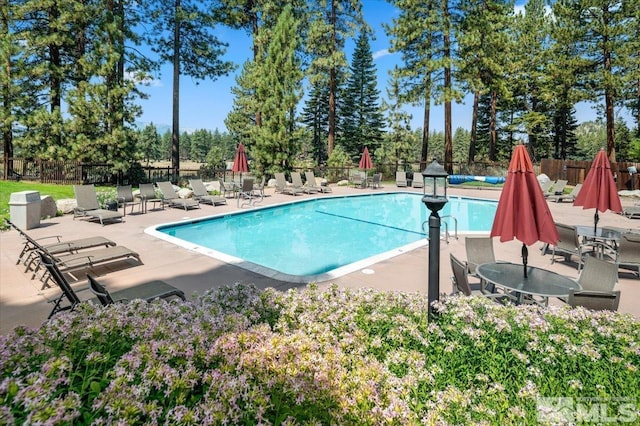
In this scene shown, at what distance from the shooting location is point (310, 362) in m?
2.30

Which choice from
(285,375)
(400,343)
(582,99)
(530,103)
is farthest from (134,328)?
(530,103)

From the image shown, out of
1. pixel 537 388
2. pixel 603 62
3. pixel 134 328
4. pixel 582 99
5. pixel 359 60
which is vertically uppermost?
pixel 359 60

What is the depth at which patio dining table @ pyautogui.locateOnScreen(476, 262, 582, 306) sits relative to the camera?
381 centimetres

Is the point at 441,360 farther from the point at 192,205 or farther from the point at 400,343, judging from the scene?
the point at 192,205

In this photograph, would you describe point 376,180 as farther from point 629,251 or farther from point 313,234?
point 629,251

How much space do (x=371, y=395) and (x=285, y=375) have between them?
21.2 inches

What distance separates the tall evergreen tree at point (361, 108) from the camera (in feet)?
135

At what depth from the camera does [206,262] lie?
6.41 metres

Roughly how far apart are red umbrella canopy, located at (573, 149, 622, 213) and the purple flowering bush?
3.84 meters

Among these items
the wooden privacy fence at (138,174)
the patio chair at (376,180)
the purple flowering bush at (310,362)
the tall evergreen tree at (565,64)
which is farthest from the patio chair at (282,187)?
the tall evergreen tree at (565,64)

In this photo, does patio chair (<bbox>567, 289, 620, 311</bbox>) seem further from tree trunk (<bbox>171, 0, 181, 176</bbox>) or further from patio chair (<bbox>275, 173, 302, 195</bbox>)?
tree trunk (<bbox>171, 0, 181, 176</bbox>)

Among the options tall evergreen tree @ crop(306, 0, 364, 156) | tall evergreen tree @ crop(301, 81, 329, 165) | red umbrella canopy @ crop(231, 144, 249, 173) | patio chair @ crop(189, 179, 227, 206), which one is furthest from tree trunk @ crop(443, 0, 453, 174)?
tall evergreen tree @ crop(301, 81, 329, 165)

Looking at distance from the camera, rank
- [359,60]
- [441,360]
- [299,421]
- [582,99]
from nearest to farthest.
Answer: [299,421]
[441,360]
[582,99]
[359,60]

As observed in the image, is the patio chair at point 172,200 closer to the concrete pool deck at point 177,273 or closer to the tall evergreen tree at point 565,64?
the concrete pool deck at point 177,273
